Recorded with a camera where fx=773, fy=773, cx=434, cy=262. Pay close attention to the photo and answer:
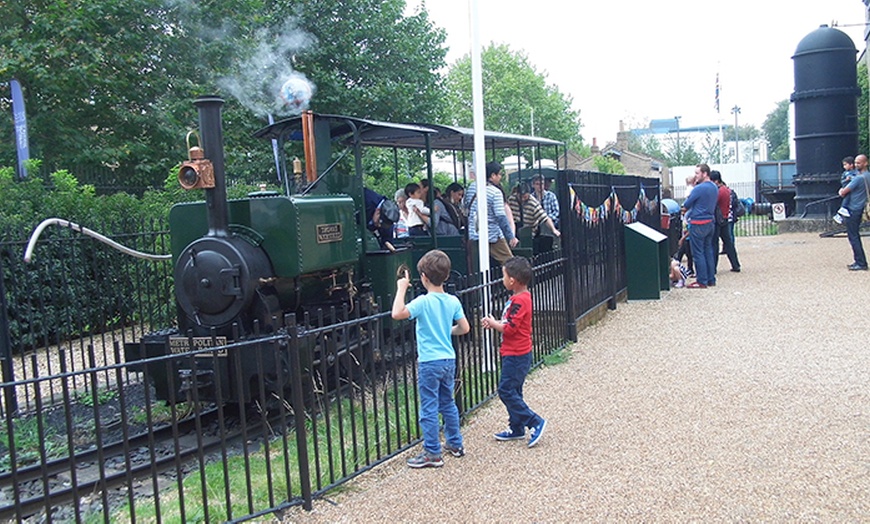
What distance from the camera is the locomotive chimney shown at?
20.3 ft

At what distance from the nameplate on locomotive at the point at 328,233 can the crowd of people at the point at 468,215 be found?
3.41ft

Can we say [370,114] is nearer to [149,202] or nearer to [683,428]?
[149,202]

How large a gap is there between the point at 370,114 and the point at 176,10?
648 centimetres

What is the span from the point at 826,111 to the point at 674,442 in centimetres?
2266

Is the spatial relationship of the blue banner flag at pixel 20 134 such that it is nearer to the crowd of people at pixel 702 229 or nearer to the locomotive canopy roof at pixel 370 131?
the locomotive canopy roof at pixel 370 131

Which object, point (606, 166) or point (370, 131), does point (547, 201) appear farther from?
point (606, 166)

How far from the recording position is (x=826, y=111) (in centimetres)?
2423

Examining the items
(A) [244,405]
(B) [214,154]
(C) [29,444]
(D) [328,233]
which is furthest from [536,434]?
(C) [29,444]

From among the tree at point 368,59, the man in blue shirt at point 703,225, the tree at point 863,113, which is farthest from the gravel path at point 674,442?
the tree at point 863,113

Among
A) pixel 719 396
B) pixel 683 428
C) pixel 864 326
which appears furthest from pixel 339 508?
pixel 864 326

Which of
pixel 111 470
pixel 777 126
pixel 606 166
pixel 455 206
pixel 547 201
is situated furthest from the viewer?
pixel 777 126

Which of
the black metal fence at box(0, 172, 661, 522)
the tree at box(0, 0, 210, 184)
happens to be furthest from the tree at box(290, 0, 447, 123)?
the black metal fence at box(0, 172, 661, 522)

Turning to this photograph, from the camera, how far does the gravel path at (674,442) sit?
13.7 feet

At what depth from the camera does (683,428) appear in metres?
5.45
